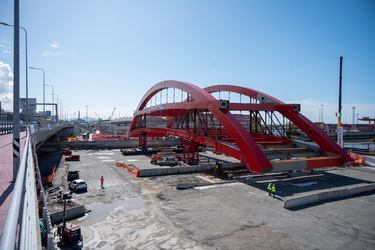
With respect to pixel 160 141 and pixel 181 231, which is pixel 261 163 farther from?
pixel 160 141

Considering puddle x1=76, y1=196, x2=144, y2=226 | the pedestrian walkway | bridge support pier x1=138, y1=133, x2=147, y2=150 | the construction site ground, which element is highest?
the pedestrian walkway

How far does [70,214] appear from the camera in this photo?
55.6 feet

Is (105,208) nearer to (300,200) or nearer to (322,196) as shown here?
(300,200)

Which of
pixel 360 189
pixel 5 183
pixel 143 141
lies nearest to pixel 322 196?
pixel 360 189

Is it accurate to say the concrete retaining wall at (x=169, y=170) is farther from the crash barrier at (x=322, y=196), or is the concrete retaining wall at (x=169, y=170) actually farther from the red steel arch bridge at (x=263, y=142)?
the crash barrier at (x=322, y=196)

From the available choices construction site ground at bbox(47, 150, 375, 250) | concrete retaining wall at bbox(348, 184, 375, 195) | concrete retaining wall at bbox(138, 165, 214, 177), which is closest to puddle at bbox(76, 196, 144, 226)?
construction site ground at bbox(47, 150, 375, 250)

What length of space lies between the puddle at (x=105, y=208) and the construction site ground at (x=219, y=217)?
69 millimetres

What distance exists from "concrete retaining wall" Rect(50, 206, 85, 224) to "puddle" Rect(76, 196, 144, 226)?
0.63m

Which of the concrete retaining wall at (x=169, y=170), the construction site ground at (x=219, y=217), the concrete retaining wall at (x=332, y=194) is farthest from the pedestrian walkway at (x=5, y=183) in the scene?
the concrete retaining wall at (x=332, y=194)

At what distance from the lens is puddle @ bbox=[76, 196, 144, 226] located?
16.6 m

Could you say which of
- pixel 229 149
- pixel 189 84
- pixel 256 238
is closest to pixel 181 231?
pixel 256 238

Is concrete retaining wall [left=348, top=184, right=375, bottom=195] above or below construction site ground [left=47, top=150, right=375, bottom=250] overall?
above

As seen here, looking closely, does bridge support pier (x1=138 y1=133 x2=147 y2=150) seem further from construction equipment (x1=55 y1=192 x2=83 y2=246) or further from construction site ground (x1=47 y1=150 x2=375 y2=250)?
construction equipment (x1=55 y1=192 x2=83 y2=246)

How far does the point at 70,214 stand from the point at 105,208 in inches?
108
